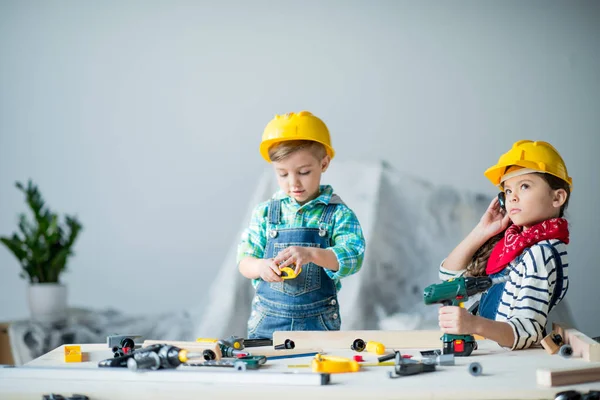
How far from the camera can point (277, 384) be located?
4.19 ft

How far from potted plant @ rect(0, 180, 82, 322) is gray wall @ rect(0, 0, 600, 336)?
15.2 inches

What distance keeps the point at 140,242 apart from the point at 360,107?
1.60 metres

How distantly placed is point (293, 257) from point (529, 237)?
603 millimetres

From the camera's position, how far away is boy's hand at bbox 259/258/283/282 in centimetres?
195

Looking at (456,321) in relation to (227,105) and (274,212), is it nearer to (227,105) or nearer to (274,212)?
(274,212)

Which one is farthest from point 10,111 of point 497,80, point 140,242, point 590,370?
point 590,370

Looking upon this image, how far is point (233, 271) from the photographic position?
4285 millimetres

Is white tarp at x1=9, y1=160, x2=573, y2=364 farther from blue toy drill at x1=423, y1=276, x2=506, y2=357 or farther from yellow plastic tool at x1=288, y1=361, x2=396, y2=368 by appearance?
yellow plastic tool at x1=288, y1=361, x2=396, y2=368

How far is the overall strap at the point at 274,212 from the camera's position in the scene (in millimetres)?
2213

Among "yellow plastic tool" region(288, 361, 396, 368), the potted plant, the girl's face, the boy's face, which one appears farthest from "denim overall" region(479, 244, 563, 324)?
the potted plant

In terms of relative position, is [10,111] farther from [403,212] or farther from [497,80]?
[497,80]

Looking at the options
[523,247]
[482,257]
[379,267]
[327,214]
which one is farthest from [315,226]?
[379,267]

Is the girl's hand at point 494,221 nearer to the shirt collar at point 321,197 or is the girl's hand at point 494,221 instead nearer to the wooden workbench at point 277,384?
the shirt collar at point 321,197

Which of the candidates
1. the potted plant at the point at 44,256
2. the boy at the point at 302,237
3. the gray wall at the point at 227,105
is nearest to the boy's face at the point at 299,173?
the boy at the point at 302,237
